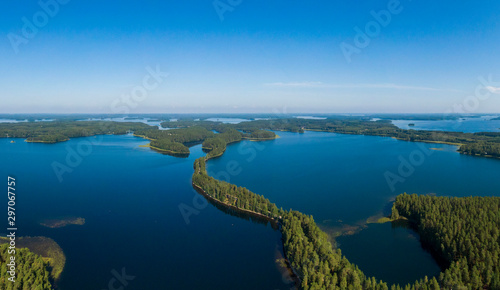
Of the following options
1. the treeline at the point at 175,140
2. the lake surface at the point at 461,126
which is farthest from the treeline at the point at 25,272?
the lake surface at the point at 461,126

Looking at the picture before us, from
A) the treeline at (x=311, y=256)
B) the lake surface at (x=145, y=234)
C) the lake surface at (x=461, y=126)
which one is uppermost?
the lake surface at (x=461, y=126)

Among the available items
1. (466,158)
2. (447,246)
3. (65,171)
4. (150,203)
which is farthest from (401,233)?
(65,171)

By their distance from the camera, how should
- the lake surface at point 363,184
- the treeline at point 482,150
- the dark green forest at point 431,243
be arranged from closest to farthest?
the dark green forest at point 431,243 → the lake surface at point 363,184 → the treeline at point 482,150

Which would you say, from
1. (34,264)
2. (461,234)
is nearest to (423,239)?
(461,234)

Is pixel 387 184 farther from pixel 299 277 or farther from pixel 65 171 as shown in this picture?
pixel 65 171

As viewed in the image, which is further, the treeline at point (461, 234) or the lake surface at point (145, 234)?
the lake surface at point (145, 234)

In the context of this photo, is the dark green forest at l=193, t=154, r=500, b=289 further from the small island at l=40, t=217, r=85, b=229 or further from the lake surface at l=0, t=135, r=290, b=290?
the small island at l=40, t=217, r=85, b=229

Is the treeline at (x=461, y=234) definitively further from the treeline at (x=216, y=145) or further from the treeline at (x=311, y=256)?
the treeline at (x=216, y=145)
